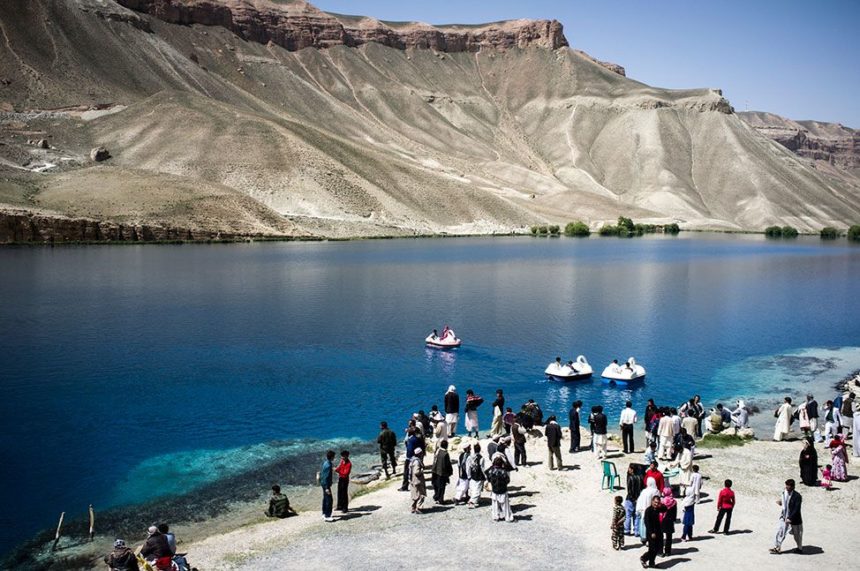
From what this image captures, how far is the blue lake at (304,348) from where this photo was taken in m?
29.8

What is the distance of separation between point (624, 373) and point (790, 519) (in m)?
21.0

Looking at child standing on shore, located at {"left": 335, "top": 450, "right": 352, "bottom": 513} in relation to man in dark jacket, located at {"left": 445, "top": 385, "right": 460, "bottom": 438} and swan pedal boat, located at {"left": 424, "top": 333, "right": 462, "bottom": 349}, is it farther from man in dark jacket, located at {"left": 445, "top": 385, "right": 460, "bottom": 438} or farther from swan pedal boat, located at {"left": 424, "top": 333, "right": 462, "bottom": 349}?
swan pedal boat, located at {"left": 424, "top": 333, "right": 462, "bottom": 349}

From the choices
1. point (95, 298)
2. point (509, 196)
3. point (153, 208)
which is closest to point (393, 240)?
point (153, 208)

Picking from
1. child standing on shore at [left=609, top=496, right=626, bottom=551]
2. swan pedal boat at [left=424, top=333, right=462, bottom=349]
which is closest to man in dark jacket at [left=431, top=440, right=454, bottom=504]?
child standing on shore at [left=609, top=496, right=626, bottom=551]

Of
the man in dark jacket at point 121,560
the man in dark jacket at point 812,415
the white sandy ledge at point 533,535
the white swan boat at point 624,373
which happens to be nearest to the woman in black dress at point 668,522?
the white sandy ledge at point 533,535

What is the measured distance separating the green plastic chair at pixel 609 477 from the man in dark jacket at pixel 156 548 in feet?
41.1

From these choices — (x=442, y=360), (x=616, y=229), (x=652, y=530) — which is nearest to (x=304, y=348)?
(x=442, y=360)

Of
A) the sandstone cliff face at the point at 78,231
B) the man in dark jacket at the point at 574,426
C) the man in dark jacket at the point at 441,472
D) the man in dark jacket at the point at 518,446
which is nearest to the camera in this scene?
the man in dark jacket at the point at 441,472

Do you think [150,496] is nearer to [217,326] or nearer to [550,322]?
[217,326]

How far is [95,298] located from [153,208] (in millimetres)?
63389

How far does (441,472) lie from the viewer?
2164 cm

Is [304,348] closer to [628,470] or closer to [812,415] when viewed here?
[812,415]

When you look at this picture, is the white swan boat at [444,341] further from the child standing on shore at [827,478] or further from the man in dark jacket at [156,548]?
the man in dark jacket at [156,548]

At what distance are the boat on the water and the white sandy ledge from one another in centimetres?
2329
